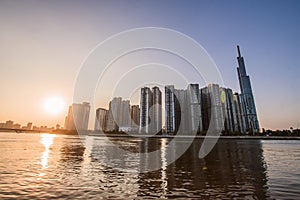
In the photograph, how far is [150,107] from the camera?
18300 cm

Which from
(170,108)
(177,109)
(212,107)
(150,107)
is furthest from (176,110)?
(212,107)

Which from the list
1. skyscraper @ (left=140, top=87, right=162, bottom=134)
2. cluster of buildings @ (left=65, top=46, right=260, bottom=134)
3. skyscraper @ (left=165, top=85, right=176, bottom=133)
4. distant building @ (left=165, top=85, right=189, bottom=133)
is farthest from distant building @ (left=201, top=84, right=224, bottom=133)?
skyscraper @ (left=140, top=87, right=162, bottom=134)

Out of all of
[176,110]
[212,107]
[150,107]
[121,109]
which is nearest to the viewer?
[212,107]

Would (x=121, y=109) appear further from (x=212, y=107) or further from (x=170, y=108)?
(x=212, y=107)

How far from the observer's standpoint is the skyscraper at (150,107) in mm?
181875

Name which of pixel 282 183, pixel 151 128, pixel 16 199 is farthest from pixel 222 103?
pixel 16 199

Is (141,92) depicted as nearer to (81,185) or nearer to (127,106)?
(127,106)

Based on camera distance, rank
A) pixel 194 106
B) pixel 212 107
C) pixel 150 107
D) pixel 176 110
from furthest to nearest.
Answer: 1. pixel 176 110
2. pixel 150 107
3. pixel 212 107
4. pixel 194 106

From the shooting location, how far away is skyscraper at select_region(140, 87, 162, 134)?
181875 mm

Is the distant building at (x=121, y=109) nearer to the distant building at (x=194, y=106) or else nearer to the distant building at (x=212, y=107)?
the distant building at (x=194, y=106)

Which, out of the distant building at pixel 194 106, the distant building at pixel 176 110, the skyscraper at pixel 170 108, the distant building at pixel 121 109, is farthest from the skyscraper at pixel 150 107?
the distant building at pixel 194 106

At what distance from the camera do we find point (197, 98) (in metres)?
176

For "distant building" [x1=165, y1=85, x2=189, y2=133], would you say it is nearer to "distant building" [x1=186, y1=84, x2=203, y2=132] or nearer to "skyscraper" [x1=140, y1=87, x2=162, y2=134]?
"distant building" [x1=186, y1=84, x2=203, y2=132]

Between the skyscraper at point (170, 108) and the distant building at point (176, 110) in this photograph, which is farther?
the skyscraper at point (170, 108)
